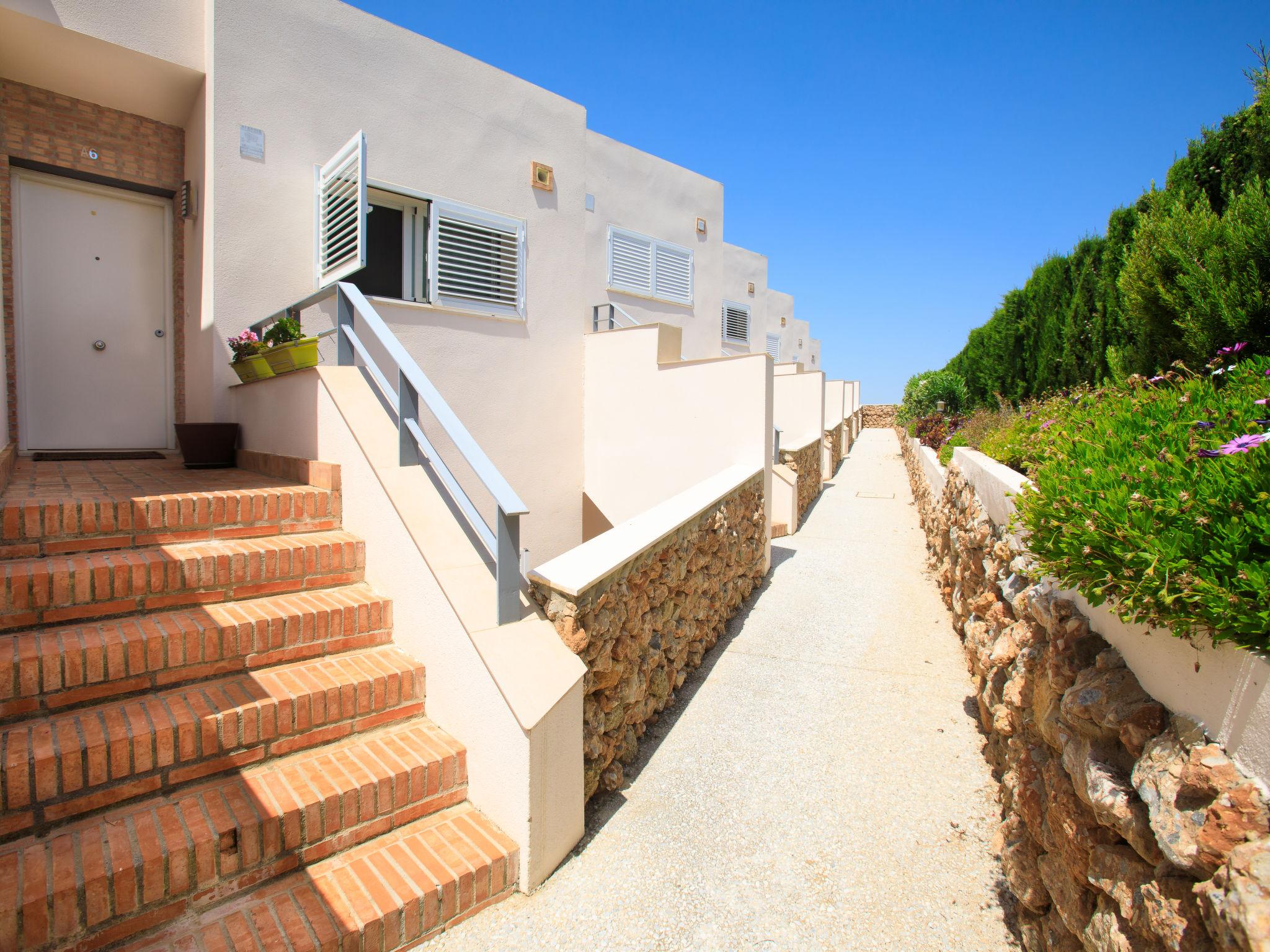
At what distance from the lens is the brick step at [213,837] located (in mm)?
Result: 1922

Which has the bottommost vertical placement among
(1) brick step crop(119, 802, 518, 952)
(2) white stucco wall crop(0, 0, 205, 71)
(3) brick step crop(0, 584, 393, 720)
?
(1) brick step crop(119, 802, 518, 952)

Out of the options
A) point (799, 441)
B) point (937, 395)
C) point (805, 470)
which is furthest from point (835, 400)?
point (805, 470)

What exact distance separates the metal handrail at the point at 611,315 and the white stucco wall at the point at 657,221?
0.32 ft

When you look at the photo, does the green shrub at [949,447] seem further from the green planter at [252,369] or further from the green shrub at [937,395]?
the green shrub at [937,395]

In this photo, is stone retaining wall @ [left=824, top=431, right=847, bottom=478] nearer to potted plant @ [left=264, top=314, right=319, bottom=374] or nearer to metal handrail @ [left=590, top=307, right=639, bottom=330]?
metal handrail @ [left=590, top=307, right=639, bottom=330]

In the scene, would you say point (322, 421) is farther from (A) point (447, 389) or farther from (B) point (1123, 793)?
(B) point (1123, 793)

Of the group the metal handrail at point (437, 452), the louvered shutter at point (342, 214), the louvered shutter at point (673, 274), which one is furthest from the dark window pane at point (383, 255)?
the louvered shutter at point (673, 274)

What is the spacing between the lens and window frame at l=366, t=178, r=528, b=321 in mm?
6504

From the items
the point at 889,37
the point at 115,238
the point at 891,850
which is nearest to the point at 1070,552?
the point at 891,850

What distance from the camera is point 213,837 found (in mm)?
2160

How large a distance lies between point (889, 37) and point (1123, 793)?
11.0 meters

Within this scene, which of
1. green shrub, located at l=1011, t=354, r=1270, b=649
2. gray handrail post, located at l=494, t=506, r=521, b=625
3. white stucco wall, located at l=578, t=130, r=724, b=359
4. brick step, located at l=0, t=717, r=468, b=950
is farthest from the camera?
white stucco wall, located at l=578, t=130, r=724, b=359

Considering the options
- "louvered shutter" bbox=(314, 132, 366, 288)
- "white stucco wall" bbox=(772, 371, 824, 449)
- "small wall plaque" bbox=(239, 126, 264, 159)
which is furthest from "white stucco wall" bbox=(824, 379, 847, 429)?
"small wall plaque" bbox=(239, 126, 264, 159)

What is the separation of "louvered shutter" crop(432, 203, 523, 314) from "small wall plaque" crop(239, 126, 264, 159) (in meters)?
1.63
